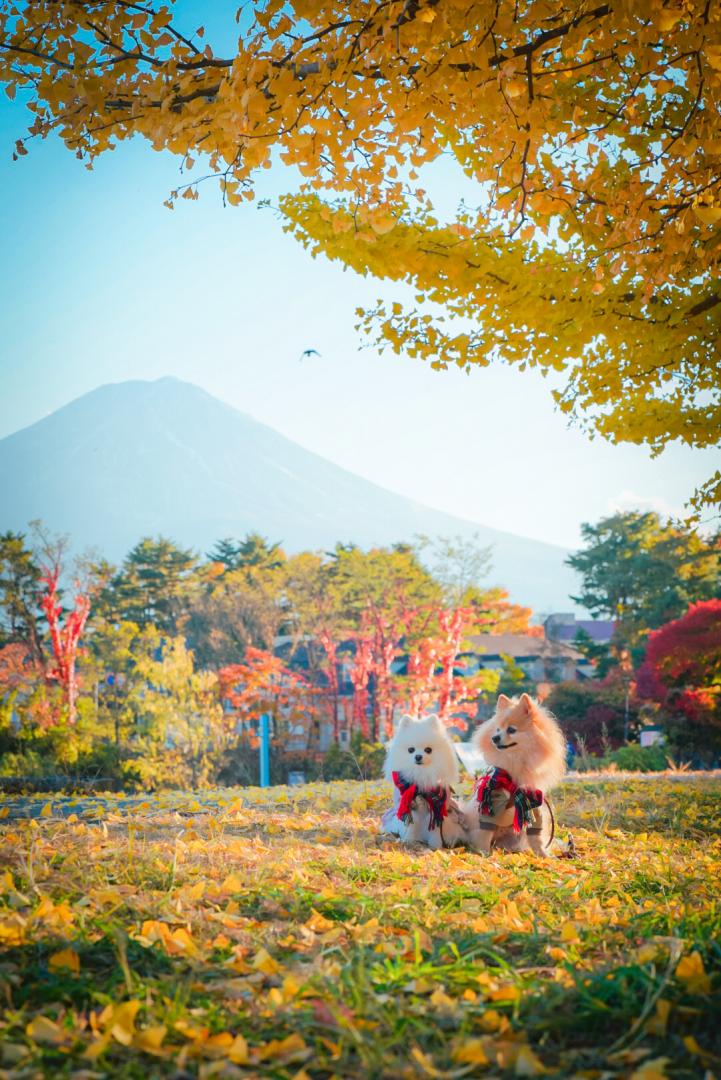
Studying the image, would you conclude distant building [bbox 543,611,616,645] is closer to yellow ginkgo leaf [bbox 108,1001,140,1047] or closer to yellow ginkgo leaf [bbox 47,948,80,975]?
yellow ginkgo leaf [bbox 47,948,80,975]

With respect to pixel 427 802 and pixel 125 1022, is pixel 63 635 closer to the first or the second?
pixel 427 802

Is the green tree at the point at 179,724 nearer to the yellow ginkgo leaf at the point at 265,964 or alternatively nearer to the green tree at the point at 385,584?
the green tree at the point at 385,584

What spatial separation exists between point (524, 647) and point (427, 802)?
37658 mm

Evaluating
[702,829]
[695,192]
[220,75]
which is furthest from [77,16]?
[702,829]

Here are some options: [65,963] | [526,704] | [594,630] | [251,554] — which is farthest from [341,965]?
[594,630]

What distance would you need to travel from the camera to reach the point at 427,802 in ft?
15.3

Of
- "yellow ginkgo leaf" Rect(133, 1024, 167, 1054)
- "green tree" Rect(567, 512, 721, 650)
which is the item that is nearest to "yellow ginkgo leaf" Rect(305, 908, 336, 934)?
"yellow ginkgo leaf" Rect(133, 1024, 167, 1054)

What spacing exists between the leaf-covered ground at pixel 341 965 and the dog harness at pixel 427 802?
2.44 feet

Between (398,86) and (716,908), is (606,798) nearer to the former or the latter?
(716,908)

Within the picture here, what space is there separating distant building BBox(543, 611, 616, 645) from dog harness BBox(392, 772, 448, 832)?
3273 centimetres

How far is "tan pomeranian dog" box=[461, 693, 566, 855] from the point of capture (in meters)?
4.54

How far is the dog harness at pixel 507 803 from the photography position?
4523mm

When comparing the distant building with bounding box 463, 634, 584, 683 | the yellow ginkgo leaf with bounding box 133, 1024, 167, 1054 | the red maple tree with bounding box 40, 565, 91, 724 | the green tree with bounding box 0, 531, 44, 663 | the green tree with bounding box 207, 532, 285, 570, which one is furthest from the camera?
the green tree with bounding box 207, 532, 285, 570

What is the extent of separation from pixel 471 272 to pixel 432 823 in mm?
3707
